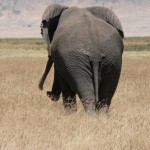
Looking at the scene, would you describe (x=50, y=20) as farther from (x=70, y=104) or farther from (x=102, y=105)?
(x=102, y=105)

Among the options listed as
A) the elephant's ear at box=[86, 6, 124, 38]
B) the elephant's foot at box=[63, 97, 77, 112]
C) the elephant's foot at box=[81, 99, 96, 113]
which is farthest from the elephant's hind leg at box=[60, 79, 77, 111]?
the elephant's ear at box=[86, 6, 124, 38]

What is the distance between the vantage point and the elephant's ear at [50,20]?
28.0ft

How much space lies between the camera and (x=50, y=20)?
28.4 ft

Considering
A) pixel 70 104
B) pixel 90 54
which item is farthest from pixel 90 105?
pixel 70 104

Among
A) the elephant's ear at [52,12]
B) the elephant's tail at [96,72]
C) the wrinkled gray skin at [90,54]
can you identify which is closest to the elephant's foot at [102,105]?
the wrinkled gray skin at [90,54]

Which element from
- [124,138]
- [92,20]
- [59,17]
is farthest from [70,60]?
[124,138]

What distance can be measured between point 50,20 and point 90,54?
1.49 m

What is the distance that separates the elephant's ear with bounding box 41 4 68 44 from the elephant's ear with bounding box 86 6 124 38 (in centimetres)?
64

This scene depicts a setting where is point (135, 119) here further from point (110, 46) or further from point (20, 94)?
point (20, 94)

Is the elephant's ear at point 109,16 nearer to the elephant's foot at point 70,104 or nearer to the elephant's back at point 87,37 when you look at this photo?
the elephant's back at point 87,37

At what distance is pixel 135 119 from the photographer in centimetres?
770

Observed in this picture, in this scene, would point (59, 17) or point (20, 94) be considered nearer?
point (59, 17)

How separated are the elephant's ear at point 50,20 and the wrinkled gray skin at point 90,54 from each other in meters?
0.34

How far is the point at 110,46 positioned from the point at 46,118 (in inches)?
61.0
